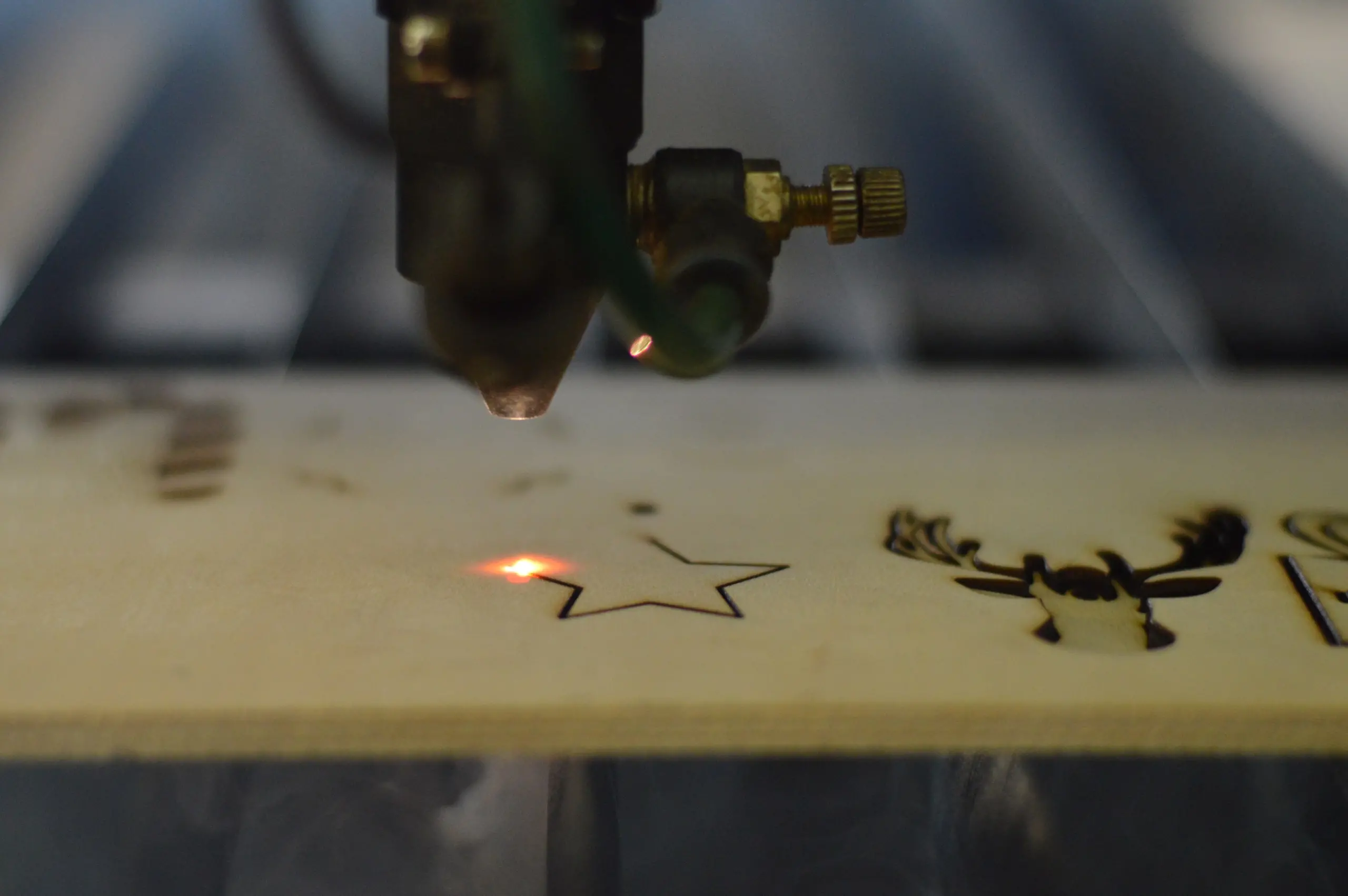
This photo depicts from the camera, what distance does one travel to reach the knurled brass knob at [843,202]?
1.77ft

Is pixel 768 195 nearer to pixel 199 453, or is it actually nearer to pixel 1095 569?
pixel 1095 569

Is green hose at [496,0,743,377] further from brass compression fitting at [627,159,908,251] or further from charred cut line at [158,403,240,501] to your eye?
charred cut line at [158,403,240,501]

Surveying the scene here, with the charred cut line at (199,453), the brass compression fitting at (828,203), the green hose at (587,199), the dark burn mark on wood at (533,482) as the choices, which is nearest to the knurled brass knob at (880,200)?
the brass compression fitting at (828,203)

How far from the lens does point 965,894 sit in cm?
49

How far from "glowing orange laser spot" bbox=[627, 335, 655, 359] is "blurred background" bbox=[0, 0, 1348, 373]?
0.56 m

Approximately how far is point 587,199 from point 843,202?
192 millimetres

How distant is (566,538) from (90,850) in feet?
0.88

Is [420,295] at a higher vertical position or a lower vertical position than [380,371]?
higher

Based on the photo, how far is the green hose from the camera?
37 centimetres

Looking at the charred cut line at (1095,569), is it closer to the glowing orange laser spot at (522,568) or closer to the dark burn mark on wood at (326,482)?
the glowing orange laser spot at (522,568)

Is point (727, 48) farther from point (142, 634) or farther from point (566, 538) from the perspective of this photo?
point (142, 634)

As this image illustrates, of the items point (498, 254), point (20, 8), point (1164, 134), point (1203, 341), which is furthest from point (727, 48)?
point (498, 254)

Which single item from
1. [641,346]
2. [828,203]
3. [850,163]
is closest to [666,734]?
[641,346]

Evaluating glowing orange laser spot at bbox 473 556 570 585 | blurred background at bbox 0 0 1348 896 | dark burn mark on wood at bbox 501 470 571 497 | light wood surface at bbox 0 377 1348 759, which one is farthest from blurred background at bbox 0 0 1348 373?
glowing orange laser spot at bbox 473 556 570 585
